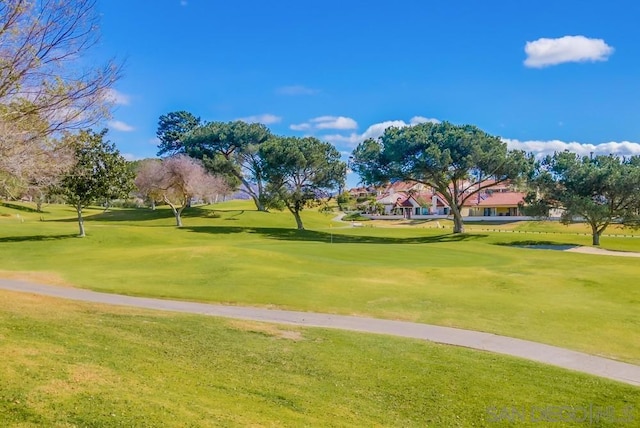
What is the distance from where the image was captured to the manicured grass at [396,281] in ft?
46.7

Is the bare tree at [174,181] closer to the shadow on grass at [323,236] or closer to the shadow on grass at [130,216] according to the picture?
the shadow on grass at [323,236]

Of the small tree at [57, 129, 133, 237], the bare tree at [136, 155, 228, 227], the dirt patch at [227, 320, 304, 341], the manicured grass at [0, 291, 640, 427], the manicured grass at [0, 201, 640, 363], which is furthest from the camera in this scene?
the bare tree at [136, 155, 228, 227]

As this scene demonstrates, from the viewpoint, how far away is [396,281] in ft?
67.3

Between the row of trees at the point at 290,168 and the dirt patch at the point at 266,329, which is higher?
the row of trees at the point at 290,168

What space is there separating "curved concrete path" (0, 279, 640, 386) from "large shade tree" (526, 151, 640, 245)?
35663mm

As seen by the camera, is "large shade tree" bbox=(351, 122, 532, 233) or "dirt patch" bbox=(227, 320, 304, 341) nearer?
"dirt patch" bbox=(227, 320, 304, 341)

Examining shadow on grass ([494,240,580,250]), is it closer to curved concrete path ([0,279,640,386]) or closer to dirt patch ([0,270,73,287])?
curved concrete path ([0,279,640,386])

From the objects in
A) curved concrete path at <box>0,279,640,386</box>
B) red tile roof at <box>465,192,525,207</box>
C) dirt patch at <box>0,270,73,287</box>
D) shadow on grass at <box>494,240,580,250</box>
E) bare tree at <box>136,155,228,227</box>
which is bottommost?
shadow on grass at <box>494,240,580,250</box>

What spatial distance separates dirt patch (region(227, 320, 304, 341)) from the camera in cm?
1128

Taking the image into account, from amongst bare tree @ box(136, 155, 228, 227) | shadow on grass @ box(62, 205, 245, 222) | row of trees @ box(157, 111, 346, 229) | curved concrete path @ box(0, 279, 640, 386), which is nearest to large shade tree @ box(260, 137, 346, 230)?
row of trees @ box(157, 111, 346, 229)

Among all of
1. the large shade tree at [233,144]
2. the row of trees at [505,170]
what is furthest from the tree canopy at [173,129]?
the row of trees at [505,170]

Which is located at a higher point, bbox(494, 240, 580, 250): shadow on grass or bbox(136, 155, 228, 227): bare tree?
bbox(136, 155, 228, 227): bare tree

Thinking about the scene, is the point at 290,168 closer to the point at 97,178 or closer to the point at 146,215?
the point at 97,178

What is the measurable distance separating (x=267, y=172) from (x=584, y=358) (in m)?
46.6
